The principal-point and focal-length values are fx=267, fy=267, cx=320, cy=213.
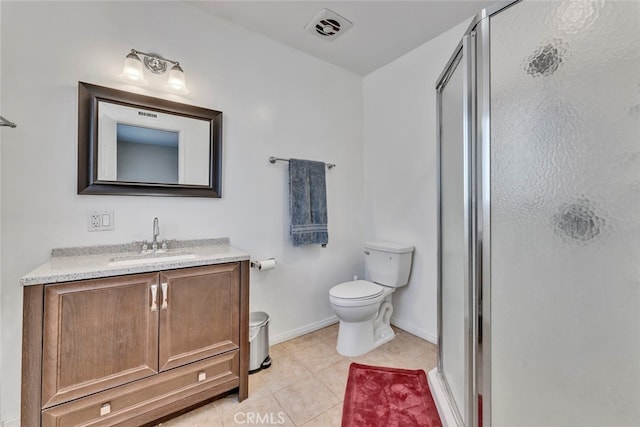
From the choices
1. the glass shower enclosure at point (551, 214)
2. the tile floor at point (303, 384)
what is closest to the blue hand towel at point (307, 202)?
the tile floor at point (303, 384)

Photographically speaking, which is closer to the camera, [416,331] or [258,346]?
[258,346]

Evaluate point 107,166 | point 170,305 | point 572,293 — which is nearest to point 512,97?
point 572,293

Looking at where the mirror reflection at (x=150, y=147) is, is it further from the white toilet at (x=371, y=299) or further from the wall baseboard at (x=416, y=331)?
the wall baseboard at (x=416, y=331)

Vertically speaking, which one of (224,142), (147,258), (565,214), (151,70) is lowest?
(147,258)

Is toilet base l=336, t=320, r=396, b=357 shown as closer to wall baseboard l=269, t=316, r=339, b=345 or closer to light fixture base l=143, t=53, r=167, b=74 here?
wall baseboard l=269, t=316, r=339, b=345

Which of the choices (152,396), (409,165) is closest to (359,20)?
(409,165)

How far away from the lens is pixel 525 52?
891mm

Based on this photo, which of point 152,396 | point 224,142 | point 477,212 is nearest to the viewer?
point 477,212

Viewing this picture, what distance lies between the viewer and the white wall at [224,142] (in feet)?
4.28

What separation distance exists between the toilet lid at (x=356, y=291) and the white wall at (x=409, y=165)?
18.6 inches

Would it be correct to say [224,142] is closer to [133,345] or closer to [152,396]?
[133,345]

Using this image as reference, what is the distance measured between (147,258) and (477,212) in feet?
5.23

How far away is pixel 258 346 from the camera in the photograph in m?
1.75

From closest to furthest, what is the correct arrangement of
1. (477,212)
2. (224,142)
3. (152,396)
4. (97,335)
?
(477,212) < (97,335) < (152,396) < (224,142)
